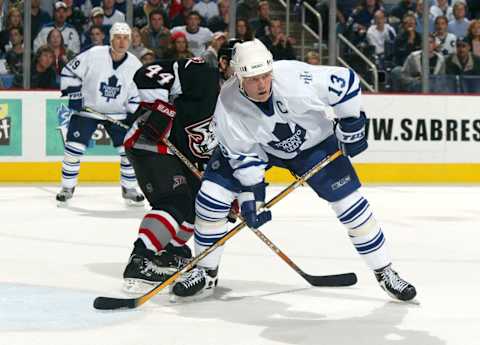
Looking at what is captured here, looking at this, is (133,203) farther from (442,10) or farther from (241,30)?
(442,10)

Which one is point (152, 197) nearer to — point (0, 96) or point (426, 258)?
A: point (426, 258)

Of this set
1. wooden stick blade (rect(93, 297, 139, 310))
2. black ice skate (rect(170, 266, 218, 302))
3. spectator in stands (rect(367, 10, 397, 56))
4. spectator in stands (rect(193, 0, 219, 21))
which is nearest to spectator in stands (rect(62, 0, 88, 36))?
spectator in stands (rect(193, 0, 219, 21))

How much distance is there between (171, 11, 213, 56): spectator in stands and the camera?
932 centimetres

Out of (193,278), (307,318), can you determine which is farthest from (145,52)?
(307,318)

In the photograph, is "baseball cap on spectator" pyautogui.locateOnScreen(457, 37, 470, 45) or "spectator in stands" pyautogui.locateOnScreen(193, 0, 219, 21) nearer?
"spectator in stands" pyautogui.locateOnScreen(193, 0, 219, 21)

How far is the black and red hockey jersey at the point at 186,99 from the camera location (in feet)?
14.4

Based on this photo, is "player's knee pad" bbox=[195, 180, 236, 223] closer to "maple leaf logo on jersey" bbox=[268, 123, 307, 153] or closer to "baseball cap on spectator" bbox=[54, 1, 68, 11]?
"maple leaf logo on jersey" bbox=[268, 123, 307, 153]

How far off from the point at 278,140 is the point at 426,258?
1638 millimetres

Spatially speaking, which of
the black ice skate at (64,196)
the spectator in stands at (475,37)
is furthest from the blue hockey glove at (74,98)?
the spectator in stands at (475,37)

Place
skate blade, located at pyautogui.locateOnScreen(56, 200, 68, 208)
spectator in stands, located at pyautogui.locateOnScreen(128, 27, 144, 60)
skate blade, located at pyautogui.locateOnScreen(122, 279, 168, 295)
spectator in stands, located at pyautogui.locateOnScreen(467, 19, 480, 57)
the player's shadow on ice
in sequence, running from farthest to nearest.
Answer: spectator in stands, located at pyautogui.locateOnScreen(467, 19, 480, 57) < spectator in stands, located at pyautogui.locateOnScreen(128, 27, 144, 60) < skate blade, located at pyautogui.locateOnScreen(56, 200, 68, 208) < skate blade, located at pyautogui.locateOnScreen(122, 279, 168, 295) < the player's shadow on ice

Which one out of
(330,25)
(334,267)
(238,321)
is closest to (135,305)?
(238,321)

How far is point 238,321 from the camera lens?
3748 mm

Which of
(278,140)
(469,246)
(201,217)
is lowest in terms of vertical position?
(469,246)

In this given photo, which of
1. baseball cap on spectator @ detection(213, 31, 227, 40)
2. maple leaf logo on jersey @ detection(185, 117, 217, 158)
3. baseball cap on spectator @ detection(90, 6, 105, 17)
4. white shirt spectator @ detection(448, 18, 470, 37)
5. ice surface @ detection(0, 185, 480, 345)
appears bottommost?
ice surface @ detection(0, 185, 480, 345)
